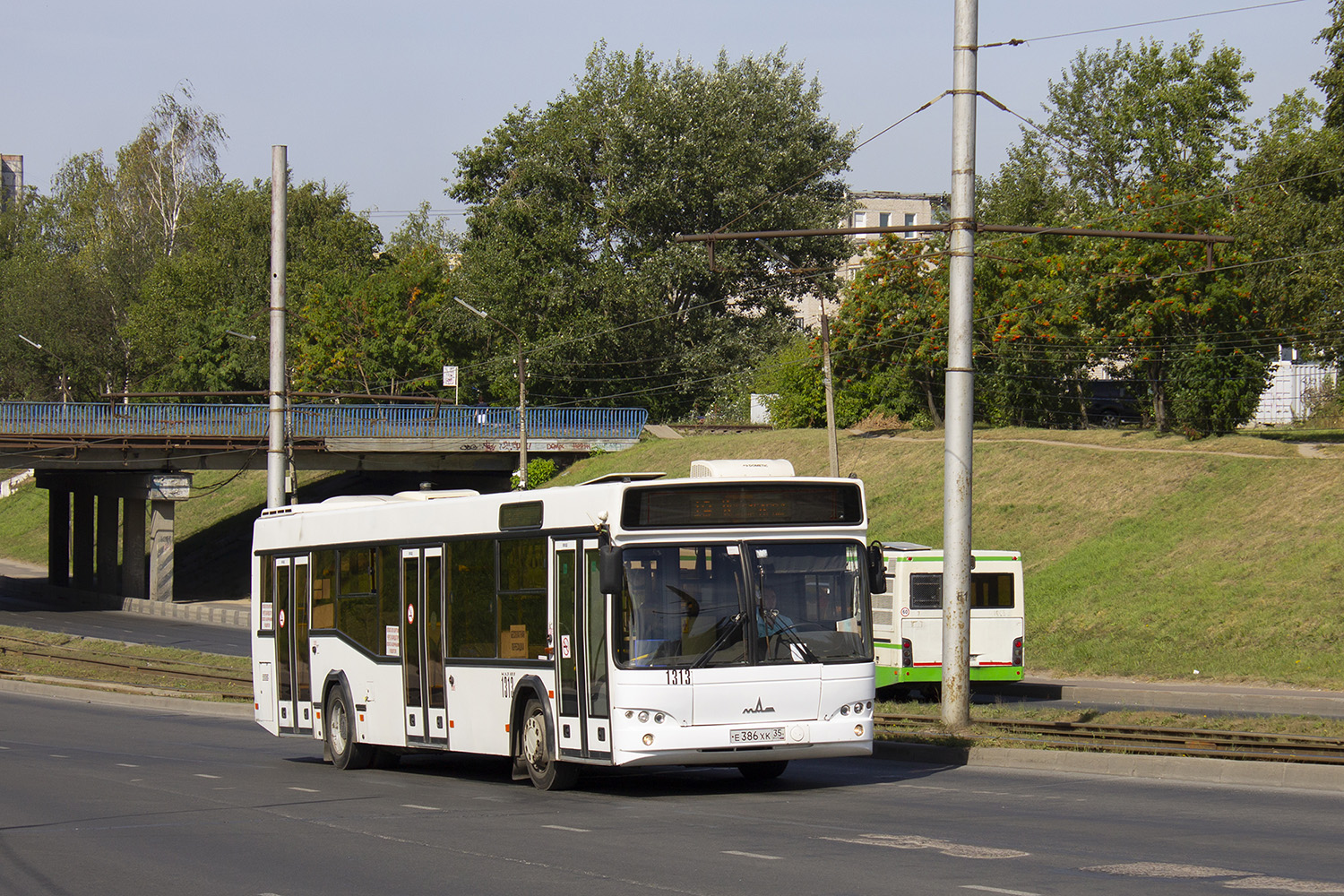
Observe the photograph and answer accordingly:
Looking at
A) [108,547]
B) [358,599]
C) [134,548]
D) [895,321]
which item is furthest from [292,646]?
[108,547]

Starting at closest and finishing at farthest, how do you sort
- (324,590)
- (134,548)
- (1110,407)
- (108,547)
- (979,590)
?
(324,590), (979,590), (1110,407), (134,548), (108,547)

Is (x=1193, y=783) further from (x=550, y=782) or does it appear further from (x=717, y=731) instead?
(x=550, y=782)

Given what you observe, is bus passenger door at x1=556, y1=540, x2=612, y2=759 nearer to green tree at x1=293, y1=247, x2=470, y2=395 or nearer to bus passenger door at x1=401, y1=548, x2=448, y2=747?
bus passenger door at x1=401, y1=548, x2=448, y2=747

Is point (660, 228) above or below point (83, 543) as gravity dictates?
above

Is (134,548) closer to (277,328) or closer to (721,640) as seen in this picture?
(277,328)

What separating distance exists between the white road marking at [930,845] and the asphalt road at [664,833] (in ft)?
0.09

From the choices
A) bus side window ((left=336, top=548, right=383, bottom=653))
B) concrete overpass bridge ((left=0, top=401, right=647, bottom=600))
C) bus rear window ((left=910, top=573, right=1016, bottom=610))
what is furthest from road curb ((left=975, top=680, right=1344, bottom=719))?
concrete overpass bridge ((left=0, top=401, right=647, bottom=600))

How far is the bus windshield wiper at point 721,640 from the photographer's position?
12438 millimetres

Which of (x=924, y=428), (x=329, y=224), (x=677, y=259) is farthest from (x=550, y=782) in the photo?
(x=329, y=224)

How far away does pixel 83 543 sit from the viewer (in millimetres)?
69375

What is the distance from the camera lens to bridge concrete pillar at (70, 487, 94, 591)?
68.6 m

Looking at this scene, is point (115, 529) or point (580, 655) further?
point (115, 529)

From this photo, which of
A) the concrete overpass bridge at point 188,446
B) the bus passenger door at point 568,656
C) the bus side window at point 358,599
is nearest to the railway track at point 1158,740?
the bus passenger door at point 568,656

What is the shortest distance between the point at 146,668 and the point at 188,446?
26.5 meters
